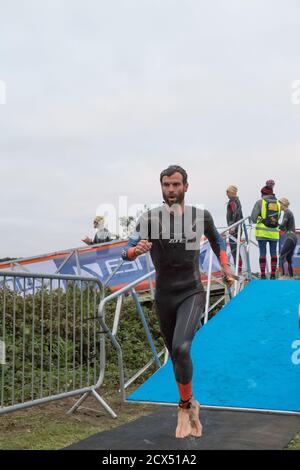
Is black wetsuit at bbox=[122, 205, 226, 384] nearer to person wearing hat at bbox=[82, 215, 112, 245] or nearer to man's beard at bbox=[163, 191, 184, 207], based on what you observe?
man's beard at bbox=[163, 191, 184, 207]

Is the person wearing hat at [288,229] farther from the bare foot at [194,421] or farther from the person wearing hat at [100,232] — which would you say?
the bare foot at [194,421]

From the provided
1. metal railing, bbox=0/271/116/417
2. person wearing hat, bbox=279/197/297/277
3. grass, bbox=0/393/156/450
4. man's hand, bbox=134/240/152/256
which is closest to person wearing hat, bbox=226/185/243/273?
person wearing hat, bbox=279/197/297/277

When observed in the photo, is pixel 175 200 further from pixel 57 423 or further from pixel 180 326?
pixel 57 423

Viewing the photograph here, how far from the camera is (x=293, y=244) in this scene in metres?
14.1

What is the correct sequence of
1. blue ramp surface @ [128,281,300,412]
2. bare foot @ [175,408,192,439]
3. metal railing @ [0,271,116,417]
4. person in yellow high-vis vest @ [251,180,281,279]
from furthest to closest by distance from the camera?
person in yellow high-vis vest @ [251,180,281,279] < blue ramp surface @ [128,281,300,412] < metal railing @ [0,271,116,417] < bare foot @ [175,408,192,439]

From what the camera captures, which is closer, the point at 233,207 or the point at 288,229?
the point at 233,207

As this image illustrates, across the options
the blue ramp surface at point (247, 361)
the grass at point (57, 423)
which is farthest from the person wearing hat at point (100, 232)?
the grass at point (57, 423)

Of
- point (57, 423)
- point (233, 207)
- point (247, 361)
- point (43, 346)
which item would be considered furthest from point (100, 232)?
point (57, 423)

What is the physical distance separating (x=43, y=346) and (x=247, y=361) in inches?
102

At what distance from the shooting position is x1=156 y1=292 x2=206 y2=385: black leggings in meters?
4.82

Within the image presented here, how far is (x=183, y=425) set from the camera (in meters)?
4.92

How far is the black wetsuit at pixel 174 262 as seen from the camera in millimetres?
5086
